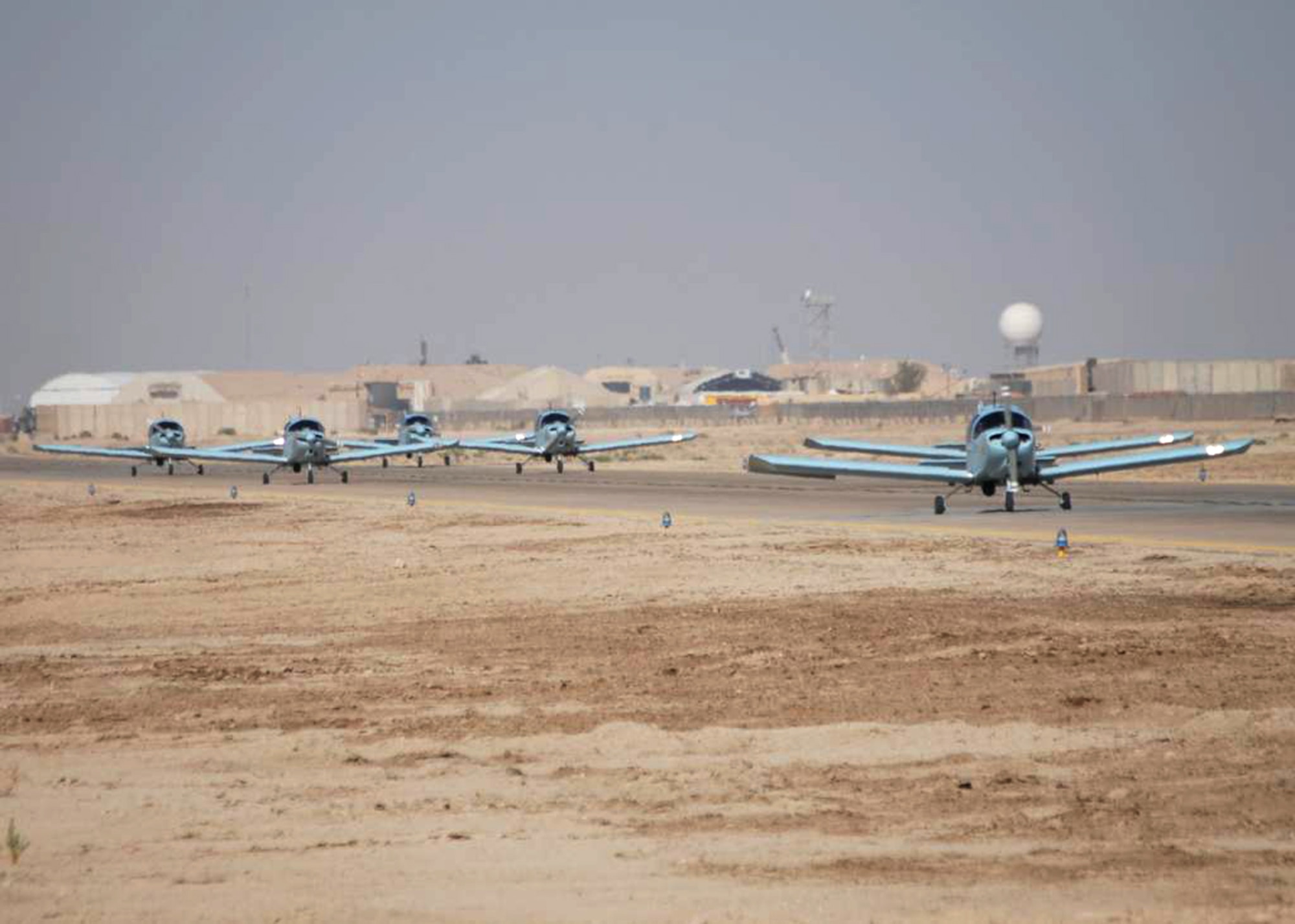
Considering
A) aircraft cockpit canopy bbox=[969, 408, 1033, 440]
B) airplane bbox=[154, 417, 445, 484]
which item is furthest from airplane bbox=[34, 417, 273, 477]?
aircraft cockpit canopy bbox=[969, 408, 1033, 440]

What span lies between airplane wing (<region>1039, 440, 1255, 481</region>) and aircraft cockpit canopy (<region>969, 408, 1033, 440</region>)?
117 cm

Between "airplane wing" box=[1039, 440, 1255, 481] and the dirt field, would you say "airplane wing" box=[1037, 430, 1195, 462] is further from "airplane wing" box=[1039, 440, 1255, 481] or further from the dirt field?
the dirt field

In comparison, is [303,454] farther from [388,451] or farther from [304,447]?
[388,451]

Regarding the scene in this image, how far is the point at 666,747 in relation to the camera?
11219mm

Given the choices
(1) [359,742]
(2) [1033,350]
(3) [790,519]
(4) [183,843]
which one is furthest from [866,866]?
(2) [1033,350]

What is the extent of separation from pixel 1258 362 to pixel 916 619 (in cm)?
12898

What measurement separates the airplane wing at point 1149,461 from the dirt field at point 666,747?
11.9 metres

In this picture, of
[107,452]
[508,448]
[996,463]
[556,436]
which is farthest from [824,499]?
[107,452]

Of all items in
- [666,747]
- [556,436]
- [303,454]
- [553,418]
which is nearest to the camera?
[666,747]

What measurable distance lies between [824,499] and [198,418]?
125 metres

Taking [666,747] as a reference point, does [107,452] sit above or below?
above

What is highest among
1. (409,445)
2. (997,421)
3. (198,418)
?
(198,418)

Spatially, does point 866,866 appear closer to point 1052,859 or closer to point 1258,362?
point 1052,859

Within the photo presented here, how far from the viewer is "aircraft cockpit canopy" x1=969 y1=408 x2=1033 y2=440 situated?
33.6 meters
